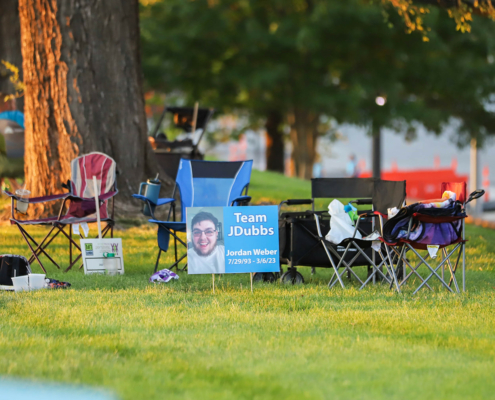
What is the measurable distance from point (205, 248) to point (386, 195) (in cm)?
169

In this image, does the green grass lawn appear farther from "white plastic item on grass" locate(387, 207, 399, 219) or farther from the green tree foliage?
the green tree foliage

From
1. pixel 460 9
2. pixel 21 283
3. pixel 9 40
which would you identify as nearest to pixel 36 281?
pixel 21 283

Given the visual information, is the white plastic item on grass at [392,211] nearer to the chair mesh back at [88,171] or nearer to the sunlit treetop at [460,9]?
the chair mesh back at [88,171]

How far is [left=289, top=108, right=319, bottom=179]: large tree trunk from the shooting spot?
21500 mm

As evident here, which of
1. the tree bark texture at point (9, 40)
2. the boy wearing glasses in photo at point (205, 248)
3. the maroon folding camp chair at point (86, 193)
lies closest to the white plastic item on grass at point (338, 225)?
the boy wearing glasses in photo at point (205, 248)

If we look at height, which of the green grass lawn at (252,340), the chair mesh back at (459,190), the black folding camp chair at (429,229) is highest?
the chair mesh back at (459,190)

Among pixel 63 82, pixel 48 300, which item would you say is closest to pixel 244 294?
pixel 48 300

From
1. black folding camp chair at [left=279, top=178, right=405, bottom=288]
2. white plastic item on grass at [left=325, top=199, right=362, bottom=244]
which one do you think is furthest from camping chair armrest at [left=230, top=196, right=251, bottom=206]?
white plastic item on grass at [left=325, top=199, right=362, bottom=244]

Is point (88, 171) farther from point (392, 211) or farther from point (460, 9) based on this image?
point (460, 9)

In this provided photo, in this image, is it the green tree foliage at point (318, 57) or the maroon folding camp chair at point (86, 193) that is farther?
the green tree foliage at point (318, 57)

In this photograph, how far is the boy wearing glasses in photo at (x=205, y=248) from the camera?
564cm

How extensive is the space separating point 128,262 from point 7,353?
3741 millimetres

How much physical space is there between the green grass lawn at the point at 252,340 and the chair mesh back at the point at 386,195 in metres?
0.75

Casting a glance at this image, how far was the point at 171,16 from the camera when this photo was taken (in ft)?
65.6
